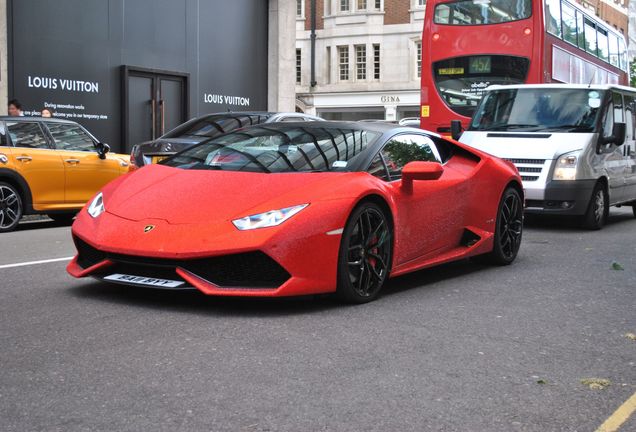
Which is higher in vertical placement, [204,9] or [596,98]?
[204,9]

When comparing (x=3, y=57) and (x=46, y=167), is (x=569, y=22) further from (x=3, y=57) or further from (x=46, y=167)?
(x=46, y=167)

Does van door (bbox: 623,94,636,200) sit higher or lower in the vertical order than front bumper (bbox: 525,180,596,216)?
higher

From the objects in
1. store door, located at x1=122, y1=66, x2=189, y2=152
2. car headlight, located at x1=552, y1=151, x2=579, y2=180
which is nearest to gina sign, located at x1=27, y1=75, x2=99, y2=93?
store door, located at x1=122, y1=66, x2=189, y2=152

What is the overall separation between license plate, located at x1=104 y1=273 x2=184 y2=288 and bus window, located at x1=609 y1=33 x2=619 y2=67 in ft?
68.5

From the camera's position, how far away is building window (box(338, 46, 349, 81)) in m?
54.6

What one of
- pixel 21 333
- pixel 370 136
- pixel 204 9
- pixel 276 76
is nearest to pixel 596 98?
pixel 370 136

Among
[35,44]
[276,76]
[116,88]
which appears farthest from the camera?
[276,76]

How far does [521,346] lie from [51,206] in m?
8.94

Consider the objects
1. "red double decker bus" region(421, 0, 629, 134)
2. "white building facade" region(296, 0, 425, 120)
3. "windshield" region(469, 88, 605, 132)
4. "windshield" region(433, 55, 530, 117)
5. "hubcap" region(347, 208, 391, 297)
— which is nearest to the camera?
"hubcap" region(347, 208, 391, 297)

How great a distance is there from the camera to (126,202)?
6285 mm

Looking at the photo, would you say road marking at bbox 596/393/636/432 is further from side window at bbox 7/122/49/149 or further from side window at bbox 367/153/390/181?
side window at bbox 7/122/49/149

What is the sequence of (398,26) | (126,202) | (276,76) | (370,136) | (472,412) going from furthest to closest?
(398,26) < (276,76) < (370,136) < (126,202) < (472,412)

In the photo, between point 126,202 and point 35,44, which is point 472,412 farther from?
point 35,44

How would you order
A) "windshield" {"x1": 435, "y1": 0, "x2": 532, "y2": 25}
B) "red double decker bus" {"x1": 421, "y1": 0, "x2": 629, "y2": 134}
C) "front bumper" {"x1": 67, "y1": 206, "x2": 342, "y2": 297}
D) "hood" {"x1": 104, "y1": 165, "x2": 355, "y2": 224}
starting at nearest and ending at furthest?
"front bumper" {"x1": 67, "y1": 206, "x2": 342, "y2": 297} < "hood" {"x1": 104, "y1": 165, "x2": 355, "y2": 224} < "red double decker bus" {"x1": 421, "y1": 0, "x2": 629, "y2": 134} < "windshield" {"x1": 435, "y1": 0, "x2": 532, "y2": 25}
